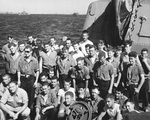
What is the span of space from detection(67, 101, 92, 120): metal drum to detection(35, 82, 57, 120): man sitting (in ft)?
2.15

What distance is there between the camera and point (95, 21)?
8633 millimetres

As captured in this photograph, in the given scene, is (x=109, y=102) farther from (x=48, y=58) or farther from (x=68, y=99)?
(x=48, y=58)

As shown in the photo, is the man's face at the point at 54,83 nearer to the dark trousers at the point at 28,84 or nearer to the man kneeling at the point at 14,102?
the man kneeling at the point at 14,102

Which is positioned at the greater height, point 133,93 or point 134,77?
point 134,77

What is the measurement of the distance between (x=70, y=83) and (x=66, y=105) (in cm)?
85

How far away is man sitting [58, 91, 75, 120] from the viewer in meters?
4.95

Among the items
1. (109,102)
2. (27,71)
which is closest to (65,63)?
(27,71)

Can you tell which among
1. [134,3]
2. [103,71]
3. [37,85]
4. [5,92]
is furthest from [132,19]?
[5,92]

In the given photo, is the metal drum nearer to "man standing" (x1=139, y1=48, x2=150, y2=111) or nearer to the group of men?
the group of men

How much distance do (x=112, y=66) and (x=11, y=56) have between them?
2341mm

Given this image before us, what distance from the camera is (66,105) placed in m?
5.10

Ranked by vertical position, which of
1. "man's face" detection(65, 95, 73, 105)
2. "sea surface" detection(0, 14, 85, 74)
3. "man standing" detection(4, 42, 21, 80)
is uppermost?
"sea surface" detection(0, 14, 85, 74)

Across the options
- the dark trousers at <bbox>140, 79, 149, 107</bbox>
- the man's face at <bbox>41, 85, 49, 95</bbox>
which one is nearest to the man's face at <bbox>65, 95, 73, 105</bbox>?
the man's face at <bbox>41, 85, 49, 95</bbox>

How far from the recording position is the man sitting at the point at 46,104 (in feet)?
17.6
